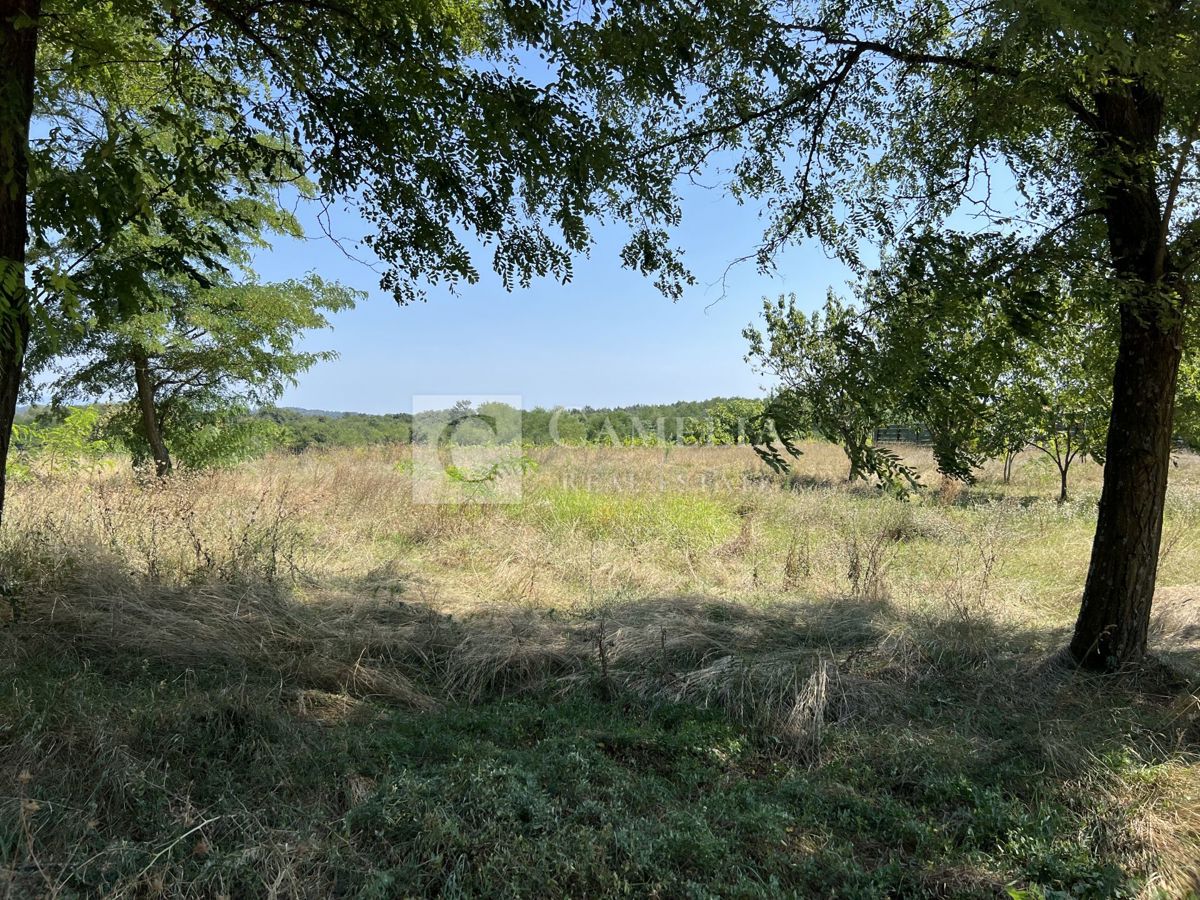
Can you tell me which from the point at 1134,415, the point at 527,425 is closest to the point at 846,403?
the point at 1134,415

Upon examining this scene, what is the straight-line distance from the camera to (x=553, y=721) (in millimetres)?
3457

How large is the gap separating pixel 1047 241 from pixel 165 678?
5.80 m

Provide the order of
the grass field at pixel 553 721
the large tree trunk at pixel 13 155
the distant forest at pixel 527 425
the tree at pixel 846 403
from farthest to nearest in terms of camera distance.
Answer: the distant forest at pixel 527 425, the tree at pixel 846 403, the grass field at pixel 553 721, the large tree trunk at pixel 13 155

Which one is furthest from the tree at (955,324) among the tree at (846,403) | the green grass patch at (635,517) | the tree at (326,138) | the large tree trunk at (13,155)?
the green grass patch at (635,517)

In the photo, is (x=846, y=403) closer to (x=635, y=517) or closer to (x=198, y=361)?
(x=635, y=517)

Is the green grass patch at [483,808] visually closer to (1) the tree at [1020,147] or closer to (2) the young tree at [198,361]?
(1) the tree at [1020,147]

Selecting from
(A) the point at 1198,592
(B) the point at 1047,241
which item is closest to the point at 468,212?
(B) the point at 1047,241

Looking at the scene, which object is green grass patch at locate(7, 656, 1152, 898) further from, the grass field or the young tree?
the young tree

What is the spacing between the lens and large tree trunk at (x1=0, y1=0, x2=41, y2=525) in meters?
2.13

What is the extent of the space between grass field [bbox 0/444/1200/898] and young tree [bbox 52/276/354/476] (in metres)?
2.97

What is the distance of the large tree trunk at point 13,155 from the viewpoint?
213 centimetres

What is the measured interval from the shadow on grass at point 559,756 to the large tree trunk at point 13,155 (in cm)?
148

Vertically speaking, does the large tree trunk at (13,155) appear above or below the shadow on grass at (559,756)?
above

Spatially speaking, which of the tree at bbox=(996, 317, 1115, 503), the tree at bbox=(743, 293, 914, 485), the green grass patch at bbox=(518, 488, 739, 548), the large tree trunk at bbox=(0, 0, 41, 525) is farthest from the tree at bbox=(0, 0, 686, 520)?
the green grass patch at bbox=(518, 488, 739, 548)
